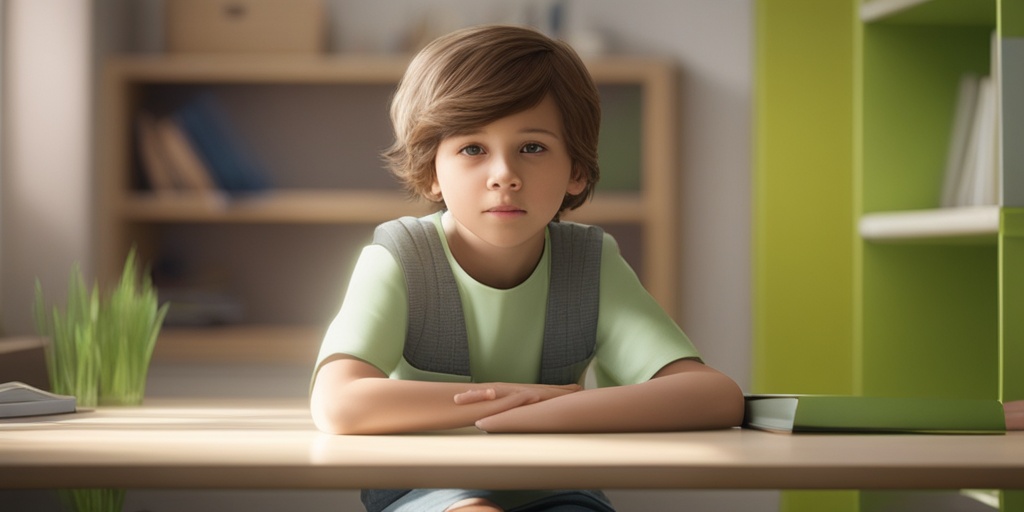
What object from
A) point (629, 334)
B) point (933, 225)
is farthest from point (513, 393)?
point (933, 225)

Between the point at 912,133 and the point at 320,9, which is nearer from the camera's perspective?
the point at 912,133

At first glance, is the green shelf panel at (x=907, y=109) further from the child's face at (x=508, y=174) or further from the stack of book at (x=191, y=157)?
the stack of book at (x=191, y=157)

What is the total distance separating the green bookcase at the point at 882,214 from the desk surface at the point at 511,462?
27.2 inches

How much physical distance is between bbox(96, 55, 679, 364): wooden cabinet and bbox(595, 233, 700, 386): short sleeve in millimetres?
1986

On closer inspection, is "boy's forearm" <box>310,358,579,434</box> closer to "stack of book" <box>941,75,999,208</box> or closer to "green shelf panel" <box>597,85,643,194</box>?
"stack of book" <box>941,75,999,208</box>

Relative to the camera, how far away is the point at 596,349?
1.37 metres

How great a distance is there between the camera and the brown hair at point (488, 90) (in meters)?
1.23

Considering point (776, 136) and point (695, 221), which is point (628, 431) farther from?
Answer: point (695, 221)

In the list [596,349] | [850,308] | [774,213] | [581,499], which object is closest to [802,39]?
[774,213]

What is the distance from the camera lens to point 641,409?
1117mm

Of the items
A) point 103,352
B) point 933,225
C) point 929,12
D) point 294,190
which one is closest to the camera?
point 103,352

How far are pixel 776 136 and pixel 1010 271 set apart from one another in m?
1.31

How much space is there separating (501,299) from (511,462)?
0.45m

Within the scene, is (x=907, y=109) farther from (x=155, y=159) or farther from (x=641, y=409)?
(x=155, y=159)
